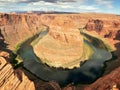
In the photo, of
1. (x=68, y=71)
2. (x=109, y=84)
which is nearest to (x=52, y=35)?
(x=68, y=71)

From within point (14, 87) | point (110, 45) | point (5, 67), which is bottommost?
point (110, 45)

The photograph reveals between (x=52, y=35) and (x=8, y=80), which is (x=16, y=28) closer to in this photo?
(x=52, y=35)

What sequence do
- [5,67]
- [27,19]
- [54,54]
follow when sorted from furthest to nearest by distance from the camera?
[27,19], [54,54], [5,67]

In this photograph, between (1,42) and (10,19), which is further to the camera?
(10,19)

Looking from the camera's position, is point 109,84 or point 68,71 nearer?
point 109,84

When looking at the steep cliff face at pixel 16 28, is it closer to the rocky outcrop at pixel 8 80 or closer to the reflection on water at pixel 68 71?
the reflection on water at pixel 68 71

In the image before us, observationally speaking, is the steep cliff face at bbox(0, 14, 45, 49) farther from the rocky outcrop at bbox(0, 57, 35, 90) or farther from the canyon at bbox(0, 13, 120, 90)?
the rocky outcrop at bbox(0, 57, 35, 90)

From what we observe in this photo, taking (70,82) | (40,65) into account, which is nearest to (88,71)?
(70,82)

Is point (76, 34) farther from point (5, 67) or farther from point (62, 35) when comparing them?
point (5, 67)

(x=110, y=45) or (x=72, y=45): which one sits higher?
(x=72, y=45)
